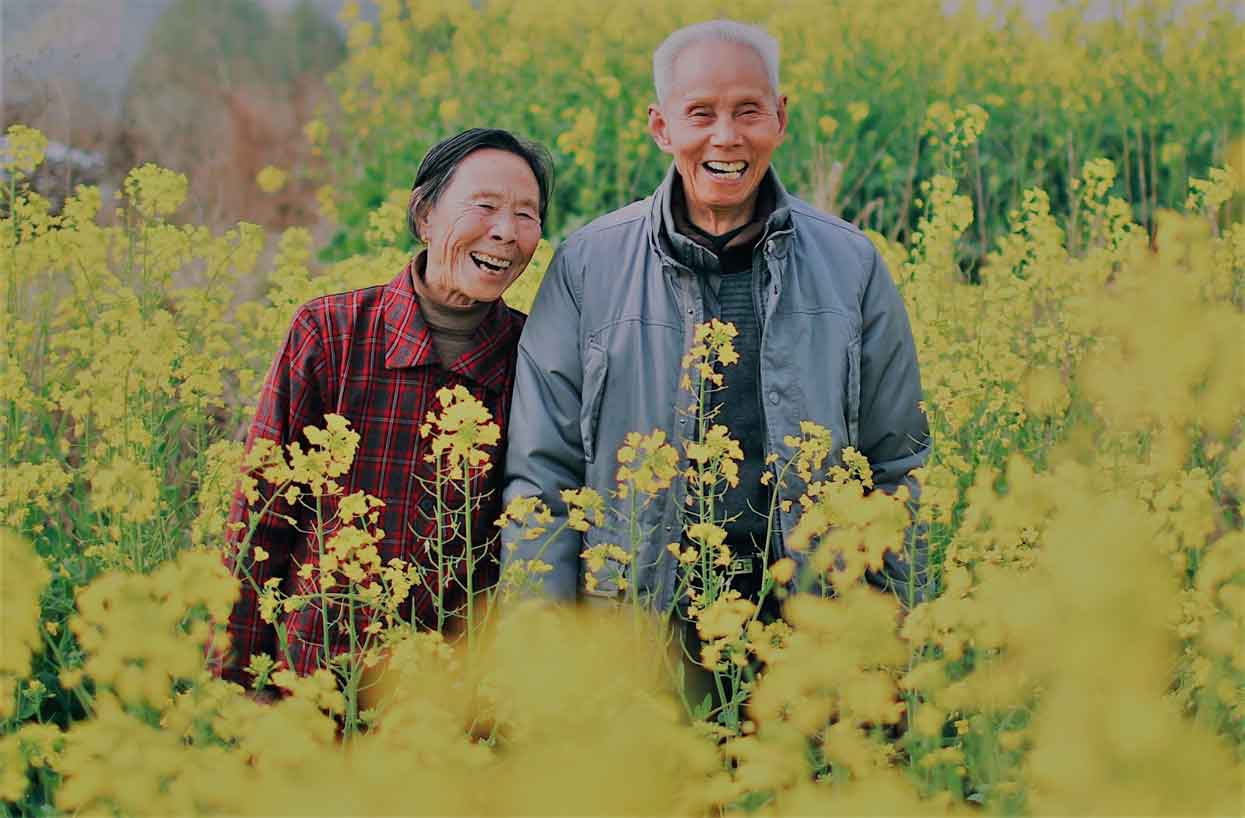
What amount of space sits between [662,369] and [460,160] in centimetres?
73

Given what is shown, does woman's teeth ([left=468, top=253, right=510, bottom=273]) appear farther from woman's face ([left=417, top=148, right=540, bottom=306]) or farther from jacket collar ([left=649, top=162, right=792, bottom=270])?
jacket collar ([left=649, top=162, right=792, bottom=270])

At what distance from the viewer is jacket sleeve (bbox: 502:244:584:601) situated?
322 cm

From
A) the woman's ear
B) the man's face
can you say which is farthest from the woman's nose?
the man's face

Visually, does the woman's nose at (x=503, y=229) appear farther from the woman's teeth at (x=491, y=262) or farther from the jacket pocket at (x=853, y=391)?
the jacket pocket at (x=853, y=391)

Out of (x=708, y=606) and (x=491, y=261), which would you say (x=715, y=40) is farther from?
(x=708, y=606)

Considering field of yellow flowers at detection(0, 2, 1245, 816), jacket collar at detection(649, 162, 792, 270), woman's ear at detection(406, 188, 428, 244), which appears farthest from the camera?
woman's ear at detection(406, 188, 428, 244)

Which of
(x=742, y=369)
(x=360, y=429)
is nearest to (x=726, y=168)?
(x=742, y=369)

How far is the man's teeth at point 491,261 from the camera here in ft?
10.6

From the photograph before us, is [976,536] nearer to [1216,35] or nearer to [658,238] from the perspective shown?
[658,238]

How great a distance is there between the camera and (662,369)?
330 cm

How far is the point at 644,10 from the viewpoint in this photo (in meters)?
9.38

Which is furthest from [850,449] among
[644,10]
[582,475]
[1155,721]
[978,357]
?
[644,10]

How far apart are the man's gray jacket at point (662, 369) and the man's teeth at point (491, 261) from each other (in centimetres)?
19

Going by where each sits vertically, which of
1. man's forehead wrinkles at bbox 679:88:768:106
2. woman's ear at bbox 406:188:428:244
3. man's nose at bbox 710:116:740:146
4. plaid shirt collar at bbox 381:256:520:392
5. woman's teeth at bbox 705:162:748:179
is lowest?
plaid shirt collar at bbox 381:256:520:392
